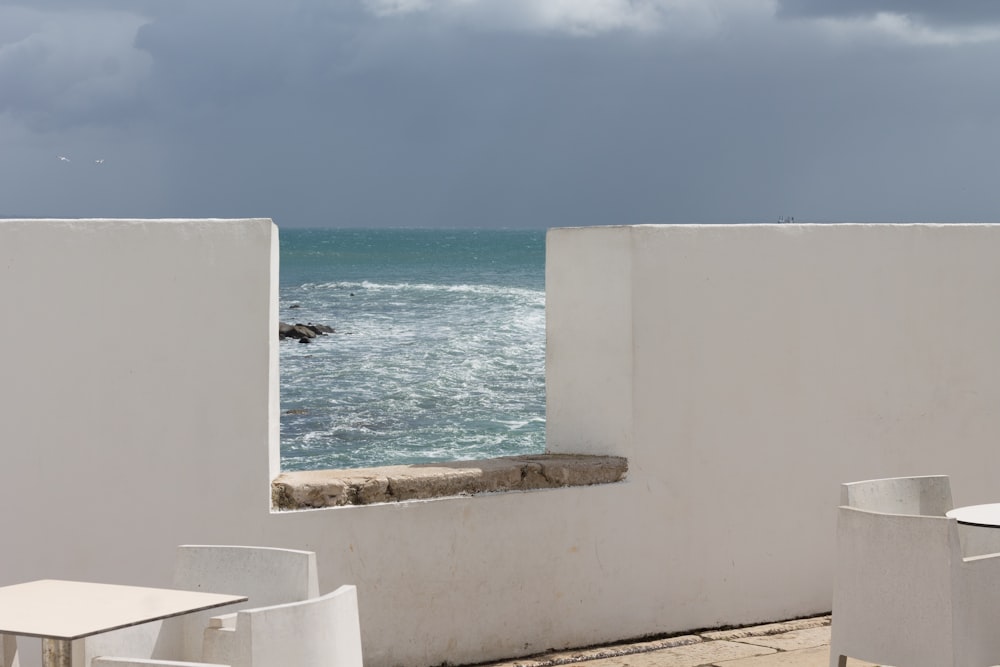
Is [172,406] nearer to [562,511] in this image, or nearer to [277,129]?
[562,511]

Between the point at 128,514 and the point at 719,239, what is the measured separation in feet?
7.41

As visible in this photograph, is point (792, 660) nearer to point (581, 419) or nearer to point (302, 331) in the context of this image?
point (581, 419)

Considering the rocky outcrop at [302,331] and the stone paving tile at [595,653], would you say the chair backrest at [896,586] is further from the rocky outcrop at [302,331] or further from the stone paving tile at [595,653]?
the rocky outcrop at [302,331]

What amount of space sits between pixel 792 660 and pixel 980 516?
3.03ft

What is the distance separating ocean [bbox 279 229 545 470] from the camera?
61.6 ft

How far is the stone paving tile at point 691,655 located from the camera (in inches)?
173

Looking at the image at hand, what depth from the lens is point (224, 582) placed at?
3111 mm

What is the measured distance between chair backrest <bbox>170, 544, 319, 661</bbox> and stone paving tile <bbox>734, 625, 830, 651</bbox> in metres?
2.14

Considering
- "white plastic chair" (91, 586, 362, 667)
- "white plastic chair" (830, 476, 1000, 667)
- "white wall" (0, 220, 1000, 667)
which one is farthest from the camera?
"white wall" (0, 220, 1000, 667)

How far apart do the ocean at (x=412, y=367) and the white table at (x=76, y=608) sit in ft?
42.1

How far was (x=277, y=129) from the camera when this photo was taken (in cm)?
6512

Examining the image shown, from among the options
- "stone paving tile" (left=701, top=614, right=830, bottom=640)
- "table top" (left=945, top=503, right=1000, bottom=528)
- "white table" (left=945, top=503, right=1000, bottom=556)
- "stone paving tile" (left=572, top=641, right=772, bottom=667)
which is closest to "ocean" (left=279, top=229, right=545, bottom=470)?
"stone paving tile" (left=701, top=614, right=830, bottom=640)

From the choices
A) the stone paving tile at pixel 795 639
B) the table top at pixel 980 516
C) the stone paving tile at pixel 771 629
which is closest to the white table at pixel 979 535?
the table top at pixel 980 516

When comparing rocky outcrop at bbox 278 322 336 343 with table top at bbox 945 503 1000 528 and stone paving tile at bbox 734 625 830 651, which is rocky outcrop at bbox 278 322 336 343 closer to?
stone paving tile at bbox 734 625 830 651
